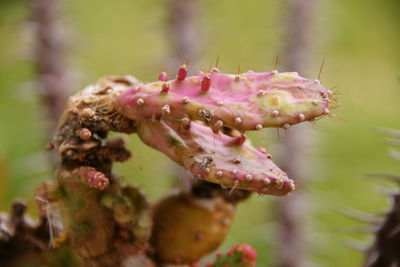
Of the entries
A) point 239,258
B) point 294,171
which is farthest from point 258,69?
point 239,258

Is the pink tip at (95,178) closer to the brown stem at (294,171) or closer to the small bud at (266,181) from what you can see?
the small bud at (266,181)

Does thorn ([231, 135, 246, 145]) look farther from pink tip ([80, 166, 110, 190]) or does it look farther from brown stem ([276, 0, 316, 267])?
brown stem ([276, 0, 316, 267])

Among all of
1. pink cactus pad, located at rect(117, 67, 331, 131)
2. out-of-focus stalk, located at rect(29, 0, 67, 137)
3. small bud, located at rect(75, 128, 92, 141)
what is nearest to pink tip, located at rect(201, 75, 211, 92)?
pink cactus pad, located at rect(117, 67, 331, 131)

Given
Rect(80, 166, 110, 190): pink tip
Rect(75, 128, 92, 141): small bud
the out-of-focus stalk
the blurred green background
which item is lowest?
the blurred green background

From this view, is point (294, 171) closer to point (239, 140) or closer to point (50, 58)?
point (50, 58)

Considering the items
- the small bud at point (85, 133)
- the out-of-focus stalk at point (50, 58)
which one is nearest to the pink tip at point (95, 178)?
the small bud at point (85, 133)

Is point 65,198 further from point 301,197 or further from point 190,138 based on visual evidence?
point 301,197
